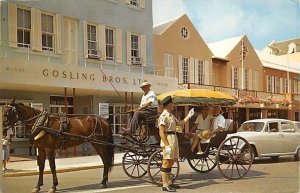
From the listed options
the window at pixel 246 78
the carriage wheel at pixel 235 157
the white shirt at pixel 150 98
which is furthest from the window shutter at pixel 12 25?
the window at pixel 246 78

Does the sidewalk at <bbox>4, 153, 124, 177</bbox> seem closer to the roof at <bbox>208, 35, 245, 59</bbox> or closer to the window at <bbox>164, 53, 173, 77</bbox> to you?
the window at <bbox>164, 53, 173, 77</bbox>

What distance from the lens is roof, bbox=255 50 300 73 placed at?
8078 mm

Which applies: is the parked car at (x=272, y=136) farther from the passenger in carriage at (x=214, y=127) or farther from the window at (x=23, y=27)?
the window at (x=23, y=27)

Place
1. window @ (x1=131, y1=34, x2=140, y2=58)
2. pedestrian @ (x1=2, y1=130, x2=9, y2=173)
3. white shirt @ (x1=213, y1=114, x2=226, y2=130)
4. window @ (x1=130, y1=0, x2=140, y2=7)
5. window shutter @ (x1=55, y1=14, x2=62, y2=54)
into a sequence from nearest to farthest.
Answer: pedestrian @ (x1=2, y1=130, x2=9, y2=173) < window shutter @ (x1=55, y1=14, x2=62, y2=54) < white shirt @ (x1=213, y1=114, x2=226, y2=130) < window @ (x1=130, y1=0, x2=140, y2=7) < window @ (x1=131, y1=34, x2=140, y2=58)

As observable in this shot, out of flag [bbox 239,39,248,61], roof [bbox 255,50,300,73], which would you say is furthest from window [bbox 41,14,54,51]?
roof [bbox 255,50,300,73]

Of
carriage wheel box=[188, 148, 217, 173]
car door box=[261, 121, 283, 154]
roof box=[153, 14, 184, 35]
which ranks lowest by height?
carriage wheel box=[188, 148, 217, 173]

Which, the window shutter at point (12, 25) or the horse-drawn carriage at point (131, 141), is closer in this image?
the horse-drawn carriage at point (131, 141)

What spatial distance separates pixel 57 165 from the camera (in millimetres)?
7188

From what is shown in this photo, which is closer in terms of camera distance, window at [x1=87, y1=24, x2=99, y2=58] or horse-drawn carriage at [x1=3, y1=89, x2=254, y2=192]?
horse-drawn carriage at [x1=3, y1=89, x2=254, y2=192]

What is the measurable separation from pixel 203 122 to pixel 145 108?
1419 mm

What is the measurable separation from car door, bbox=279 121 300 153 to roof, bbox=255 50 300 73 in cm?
109

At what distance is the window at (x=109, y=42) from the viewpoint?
8766mm

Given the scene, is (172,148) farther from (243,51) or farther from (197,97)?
(243,51)

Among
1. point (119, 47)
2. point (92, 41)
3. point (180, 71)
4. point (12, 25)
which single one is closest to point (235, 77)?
point (180, 71)
